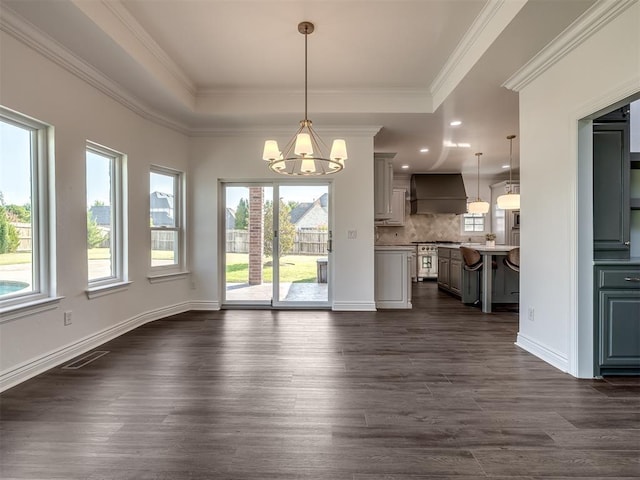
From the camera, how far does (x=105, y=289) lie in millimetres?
3508

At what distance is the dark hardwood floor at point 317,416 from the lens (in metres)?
1.65

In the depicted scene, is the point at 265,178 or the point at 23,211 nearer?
the point at 23,211

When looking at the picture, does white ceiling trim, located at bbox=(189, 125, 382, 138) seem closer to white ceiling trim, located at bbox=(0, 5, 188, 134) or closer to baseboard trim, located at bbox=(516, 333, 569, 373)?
white ceiling trim, located at bbox=(0, 5, 188, 134)

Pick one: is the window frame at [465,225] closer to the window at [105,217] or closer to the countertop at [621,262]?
the countertop at [621,262]

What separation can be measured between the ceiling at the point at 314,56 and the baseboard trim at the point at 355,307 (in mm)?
2593

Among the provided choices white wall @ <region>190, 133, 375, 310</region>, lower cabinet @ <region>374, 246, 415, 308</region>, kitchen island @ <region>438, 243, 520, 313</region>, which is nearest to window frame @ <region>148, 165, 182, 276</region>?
white wall @ <region>190, 133, 375, 310</region>

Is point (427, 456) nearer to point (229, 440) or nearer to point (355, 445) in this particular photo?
point (355, 445)

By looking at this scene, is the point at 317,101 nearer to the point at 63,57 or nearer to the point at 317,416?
the point at 63,57

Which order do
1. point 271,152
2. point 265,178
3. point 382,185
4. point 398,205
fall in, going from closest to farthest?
1. point 271,152
2. point 265,178
3. point 382,185
4. point 398,205

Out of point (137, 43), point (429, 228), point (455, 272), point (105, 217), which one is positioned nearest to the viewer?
point (137, 43)

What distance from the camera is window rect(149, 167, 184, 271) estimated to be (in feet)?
15.0

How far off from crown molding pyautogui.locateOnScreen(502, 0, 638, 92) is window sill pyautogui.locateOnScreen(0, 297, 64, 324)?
185 inches

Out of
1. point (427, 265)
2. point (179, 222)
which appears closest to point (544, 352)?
point (179, 222)

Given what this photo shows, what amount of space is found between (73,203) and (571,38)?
4497mm
